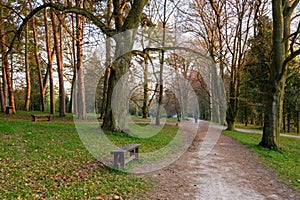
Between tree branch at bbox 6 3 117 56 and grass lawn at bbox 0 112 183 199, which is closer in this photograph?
grass lawn at bbox 0 112 183 199

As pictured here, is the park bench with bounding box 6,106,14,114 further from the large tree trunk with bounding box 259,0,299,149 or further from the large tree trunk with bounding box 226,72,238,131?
the large tree trunk with bounding box 259,0,299,149

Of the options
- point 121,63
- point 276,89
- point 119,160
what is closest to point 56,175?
point 119,160

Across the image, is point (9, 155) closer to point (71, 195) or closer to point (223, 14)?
point (71, 195)

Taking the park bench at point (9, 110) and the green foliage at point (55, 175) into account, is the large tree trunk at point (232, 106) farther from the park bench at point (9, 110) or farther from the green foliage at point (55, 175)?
the park bench at point (9, 110)

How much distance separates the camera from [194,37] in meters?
22.0

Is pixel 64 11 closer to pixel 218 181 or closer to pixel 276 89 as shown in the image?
pixel 218 181

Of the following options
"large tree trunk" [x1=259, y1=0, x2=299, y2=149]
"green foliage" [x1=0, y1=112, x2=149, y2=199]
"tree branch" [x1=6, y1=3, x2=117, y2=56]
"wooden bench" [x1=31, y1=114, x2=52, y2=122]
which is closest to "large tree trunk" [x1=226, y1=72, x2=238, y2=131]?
"large tree trunk" [x1=259, y1=0, x2=299, y2=149]

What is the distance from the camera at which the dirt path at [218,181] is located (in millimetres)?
4723

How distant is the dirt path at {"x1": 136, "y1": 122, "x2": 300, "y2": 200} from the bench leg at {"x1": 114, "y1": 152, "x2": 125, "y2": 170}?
782mm

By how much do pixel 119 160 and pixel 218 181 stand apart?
234 cm

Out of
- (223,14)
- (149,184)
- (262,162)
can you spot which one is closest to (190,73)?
(223,14)

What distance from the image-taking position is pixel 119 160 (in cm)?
597

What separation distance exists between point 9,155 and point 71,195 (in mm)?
2696

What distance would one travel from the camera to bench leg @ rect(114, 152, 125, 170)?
19.2 feet
